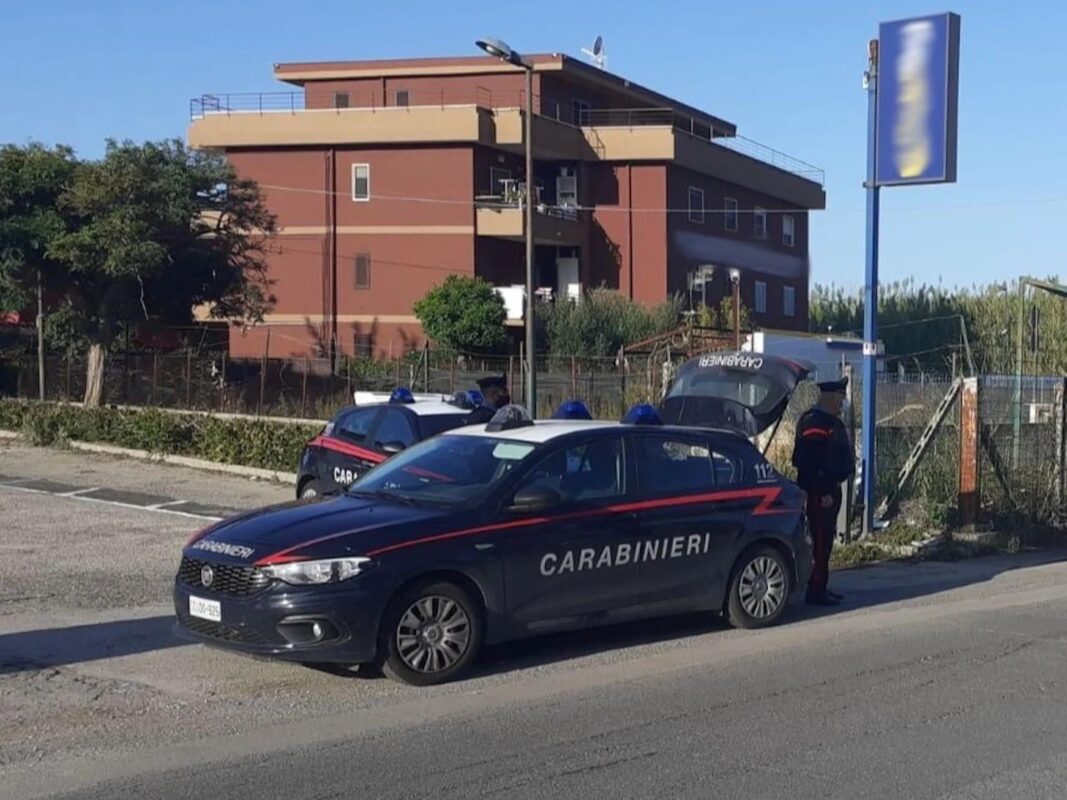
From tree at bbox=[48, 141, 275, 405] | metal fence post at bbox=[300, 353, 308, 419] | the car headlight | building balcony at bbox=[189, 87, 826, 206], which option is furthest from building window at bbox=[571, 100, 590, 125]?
the car headlight

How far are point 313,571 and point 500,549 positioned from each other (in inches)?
48.9

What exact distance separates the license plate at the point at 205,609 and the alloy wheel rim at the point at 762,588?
3.95 metres

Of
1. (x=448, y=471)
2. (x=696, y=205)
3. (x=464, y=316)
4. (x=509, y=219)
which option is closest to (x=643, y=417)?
(x=448, y=471)

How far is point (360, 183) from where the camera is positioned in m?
47.5

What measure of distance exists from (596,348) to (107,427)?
21.3 meters

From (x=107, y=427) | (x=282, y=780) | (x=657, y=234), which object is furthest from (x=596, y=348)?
(x=282, y=780)

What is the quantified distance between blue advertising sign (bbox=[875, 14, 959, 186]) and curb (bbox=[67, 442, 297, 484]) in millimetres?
9828

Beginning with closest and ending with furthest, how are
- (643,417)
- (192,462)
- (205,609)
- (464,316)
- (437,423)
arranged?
(205,609), (643,417), (437,423), (192,462), (464,316)

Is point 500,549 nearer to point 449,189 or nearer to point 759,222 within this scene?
A: point 449,189

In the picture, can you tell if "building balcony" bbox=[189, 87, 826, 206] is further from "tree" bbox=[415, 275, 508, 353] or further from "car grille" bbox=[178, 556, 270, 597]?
"car grille" bbox=[178, 556, 270, 597]

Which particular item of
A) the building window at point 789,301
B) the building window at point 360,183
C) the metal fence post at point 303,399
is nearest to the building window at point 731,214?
the building window at point 789,301

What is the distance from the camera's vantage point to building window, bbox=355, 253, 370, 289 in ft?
157

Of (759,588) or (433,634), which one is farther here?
(759,588)

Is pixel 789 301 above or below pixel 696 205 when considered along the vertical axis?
below
